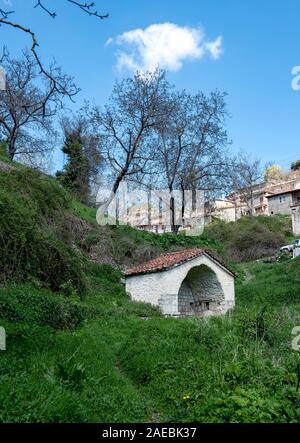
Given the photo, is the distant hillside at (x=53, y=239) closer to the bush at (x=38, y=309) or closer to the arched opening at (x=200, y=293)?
the bush at (x=38, y=309)

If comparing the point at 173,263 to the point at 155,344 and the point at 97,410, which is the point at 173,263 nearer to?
the point at 155,344

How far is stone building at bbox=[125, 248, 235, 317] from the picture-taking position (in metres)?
17.9

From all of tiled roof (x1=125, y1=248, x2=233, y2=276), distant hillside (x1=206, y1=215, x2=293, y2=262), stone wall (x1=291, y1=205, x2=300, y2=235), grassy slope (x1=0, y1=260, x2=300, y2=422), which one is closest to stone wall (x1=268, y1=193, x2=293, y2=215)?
stone wall (x1=291, y1=205, x2=300, y2=235)

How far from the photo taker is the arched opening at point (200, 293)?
64.7 ft

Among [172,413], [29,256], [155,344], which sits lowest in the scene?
[172,413]

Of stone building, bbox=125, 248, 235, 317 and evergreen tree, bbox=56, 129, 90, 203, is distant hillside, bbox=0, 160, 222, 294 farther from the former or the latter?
evergreen tree, bbox=56, 129, 90, 203

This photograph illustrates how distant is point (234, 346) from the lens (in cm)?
932

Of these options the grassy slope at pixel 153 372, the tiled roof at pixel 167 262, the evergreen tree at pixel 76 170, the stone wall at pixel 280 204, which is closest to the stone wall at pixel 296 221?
the stone wall at pixel 280 204

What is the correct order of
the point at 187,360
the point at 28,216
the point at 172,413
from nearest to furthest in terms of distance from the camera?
the point at 172,413 < the point at 187,360 < the point at 28,216

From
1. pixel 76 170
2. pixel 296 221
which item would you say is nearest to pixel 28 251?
pixel 76 170

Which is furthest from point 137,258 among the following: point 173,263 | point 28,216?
point 28,216

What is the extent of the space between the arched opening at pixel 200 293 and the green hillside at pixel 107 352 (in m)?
3.51

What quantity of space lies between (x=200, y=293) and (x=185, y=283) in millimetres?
915
